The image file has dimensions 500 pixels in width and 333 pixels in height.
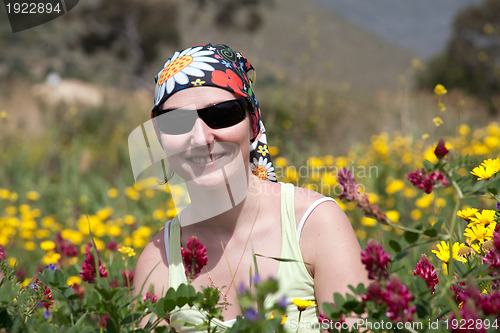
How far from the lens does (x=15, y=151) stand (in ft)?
20.6

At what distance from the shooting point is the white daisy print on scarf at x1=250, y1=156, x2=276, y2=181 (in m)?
2.09

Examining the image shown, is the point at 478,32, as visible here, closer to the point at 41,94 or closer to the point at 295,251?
the point at 41,94

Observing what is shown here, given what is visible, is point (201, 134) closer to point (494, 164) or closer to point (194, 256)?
point (194, 256)

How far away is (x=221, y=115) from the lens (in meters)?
1.72

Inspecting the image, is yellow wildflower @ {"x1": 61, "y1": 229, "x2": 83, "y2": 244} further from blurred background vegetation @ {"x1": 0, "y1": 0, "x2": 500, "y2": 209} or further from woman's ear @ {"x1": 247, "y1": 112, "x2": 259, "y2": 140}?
woman's ear @ {"x1": 247, "y1": 112, "x2": 259, "y2": 140}

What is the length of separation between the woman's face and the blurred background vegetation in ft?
4.36

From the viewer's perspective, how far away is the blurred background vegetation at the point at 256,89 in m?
5.74

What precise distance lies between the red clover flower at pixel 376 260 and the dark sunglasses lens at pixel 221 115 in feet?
3.21

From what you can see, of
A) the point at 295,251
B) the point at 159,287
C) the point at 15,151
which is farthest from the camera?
the point at 15,151

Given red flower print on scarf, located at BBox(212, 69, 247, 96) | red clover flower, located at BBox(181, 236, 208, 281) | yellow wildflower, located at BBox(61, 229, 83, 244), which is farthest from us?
yellow wildflower, located at BBox(61, 229, 83, 244)

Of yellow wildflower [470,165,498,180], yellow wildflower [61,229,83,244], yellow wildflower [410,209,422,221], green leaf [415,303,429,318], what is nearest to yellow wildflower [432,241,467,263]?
yellow wildflower [470,165,498,180]

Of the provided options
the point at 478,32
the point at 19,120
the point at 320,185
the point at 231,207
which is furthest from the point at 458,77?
the point at 231,207

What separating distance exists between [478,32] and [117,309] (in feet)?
77.5

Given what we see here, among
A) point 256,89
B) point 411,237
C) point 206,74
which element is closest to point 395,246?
point 411,237
